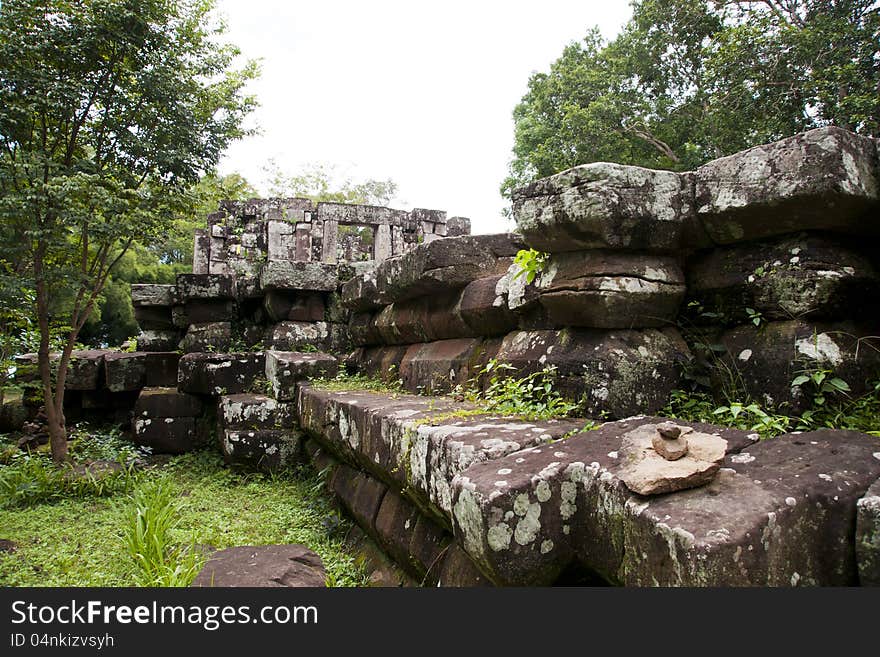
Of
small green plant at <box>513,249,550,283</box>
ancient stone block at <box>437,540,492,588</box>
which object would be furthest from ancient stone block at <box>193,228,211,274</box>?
ancient stone block at <box>437,540,492,588</box>

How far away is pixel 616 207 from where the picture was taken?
79.4 inches

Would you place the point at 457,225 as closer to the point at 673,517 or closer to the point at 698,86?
the point at 698,86

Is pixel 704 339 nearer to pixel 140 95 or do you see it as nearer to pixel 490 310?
pixel 490 310

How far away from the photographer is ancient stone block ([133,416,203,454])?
514 cm

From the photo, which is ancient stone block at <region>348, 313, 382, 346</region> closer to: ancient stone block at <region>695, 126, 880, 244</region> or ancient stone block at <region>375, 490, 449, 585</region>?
ancient stone block at <region>375, 490, 449, 585</region>

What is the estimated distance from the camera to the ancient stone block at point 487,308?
9.36 ft

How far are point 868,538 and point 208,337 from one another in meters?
5.80

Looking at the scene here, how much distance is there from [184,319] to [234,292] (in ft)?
2.45

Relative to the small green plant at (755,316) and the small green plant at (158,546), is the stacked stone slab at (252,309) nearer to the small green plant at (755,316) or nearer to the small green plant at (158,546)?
the small green plant at (158,546)

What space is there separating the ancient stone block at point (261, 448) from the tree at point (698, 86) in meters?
11.2

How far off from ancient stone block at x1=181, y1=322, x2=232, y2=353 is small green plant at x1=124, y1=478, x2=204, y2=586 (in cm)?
233

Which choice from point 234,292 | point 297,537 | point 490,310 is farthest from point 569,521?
point 234,292

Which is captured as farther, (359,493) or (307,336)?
(307,336)

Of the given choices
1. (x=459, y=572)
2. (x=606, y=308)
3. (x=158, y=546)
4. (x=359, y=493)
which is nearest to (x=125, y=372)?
(x=158, y=546)
